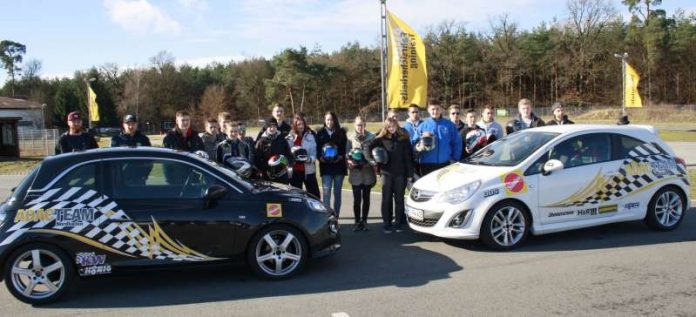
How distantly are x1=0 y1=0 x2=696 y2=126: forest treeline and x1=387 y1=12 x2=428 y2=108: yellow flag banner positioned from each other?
60.5 m

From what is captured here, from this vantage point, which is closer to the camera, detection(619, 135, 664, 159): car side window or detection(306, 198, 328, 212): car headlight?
detection(306, 198, 328, 212): car headlight

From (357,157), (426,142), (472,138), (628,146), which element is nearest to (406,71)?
(472,138)

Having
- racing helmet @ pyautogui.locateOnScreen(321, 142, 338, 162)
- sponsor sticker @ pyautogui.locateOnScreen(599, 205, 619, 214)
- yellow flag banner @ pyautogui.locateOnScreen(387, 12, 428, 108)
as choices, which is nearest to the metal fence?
yellow flag banner @ pyautogui.locateOnScreen(387, 12, 428, 108)

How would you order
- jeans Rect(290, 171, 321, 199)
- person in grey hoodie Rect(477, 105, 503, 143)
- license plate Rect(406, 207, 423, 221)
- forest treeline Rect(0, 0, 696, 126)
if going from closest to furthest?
license plate Rect(406, 207, 423, 221) < jeans Rect(290, 171, 321, 199) < person in grey hoodie Rect(477, 105, 503, 143) < forest treeline Rect(0, 0, 696, 126)

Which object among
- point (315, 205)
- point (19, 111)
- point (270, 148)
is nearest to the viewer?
point (315, 205)

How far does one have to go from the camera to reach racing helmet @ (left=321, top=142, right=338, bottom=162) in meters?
8.38

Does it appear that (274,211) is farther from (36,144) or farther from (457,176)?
(36,144)

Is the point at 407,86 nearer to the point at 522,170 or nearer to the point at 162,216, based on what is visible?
the point at 522,170

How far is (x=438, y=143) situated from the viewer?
8664 millimetres

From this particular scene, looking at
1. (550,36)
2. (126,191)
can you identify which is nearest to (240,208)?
(126,191)

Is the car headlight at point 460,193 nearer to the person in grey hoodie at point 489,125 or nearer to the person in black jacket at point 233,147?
the person in grey hoodie at point 489,125

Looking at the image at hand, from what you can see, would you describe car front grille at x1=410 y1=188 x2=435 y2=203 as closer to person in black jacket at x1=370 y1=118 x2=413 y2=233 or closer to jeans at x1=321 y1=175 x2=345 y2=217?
person in black jacket at x1=370 y1=118 x2=413 y2=233

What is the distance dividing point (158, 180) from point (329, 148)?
10.1 feet

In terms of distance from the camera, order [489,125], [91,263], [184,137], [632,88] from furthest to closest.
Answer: [632,88]
[489,125]
[184,137]
[91,263]
